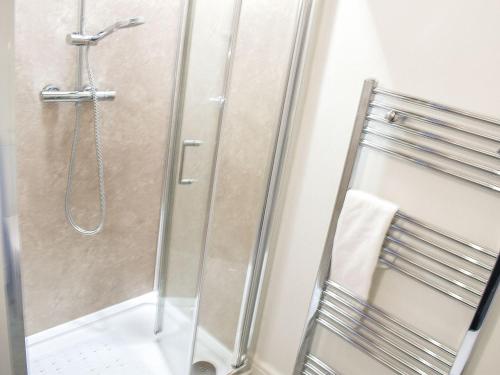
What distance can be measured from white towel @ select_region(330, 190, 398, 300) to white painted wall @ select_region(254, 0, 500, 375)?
0.15 meters

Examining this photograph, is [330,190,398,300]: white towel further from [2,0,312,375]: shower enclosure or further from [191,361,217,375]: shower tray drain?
[191,361,217,375]: shower tray drain

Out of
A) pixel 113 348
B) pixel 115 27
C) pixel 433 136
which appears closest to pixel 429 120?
pixel 433 136

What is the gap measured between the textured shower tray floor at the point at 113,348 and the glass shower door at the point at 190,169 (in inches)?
0.6

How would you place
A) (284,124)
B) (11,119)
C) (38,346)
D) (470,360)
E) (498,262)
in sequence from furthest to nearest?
(38,346) → (284,124) → (470,360) → (498,262) → (11,119)

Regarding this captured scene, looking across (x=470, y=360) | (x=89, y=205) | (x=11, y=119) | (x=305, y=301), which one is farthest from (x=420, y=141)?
(x=89, y=205)

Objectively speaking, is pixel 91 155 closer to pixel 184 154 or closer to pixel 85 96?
pixel 85 96

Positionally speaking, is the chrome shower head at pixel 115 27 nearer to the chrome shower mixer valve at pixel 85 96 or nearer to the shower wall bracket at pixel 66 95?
the chrome shower mixer valve at pixel 85 96

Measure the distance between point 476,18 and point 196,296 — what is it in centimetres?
142

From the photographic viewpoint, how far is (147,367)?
211 centimetres

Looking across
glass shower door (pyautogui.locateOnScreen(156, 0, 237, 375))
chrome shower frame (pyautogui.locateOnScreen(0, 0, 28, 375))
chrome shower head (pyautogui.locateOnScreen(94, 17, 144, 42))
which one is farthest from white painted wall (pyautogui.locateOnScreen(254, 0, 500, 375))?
chrome shower frame (pyautogui.locateOnScreen(0, 0, 28, 375))

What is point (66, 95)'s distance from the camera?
5.90 ft

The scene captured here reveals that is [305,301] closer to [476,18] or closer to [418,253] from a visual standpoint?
[418,253]

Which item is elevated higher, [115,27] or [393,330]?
[115,27]

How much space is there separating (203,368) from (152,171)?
39.1 inches
